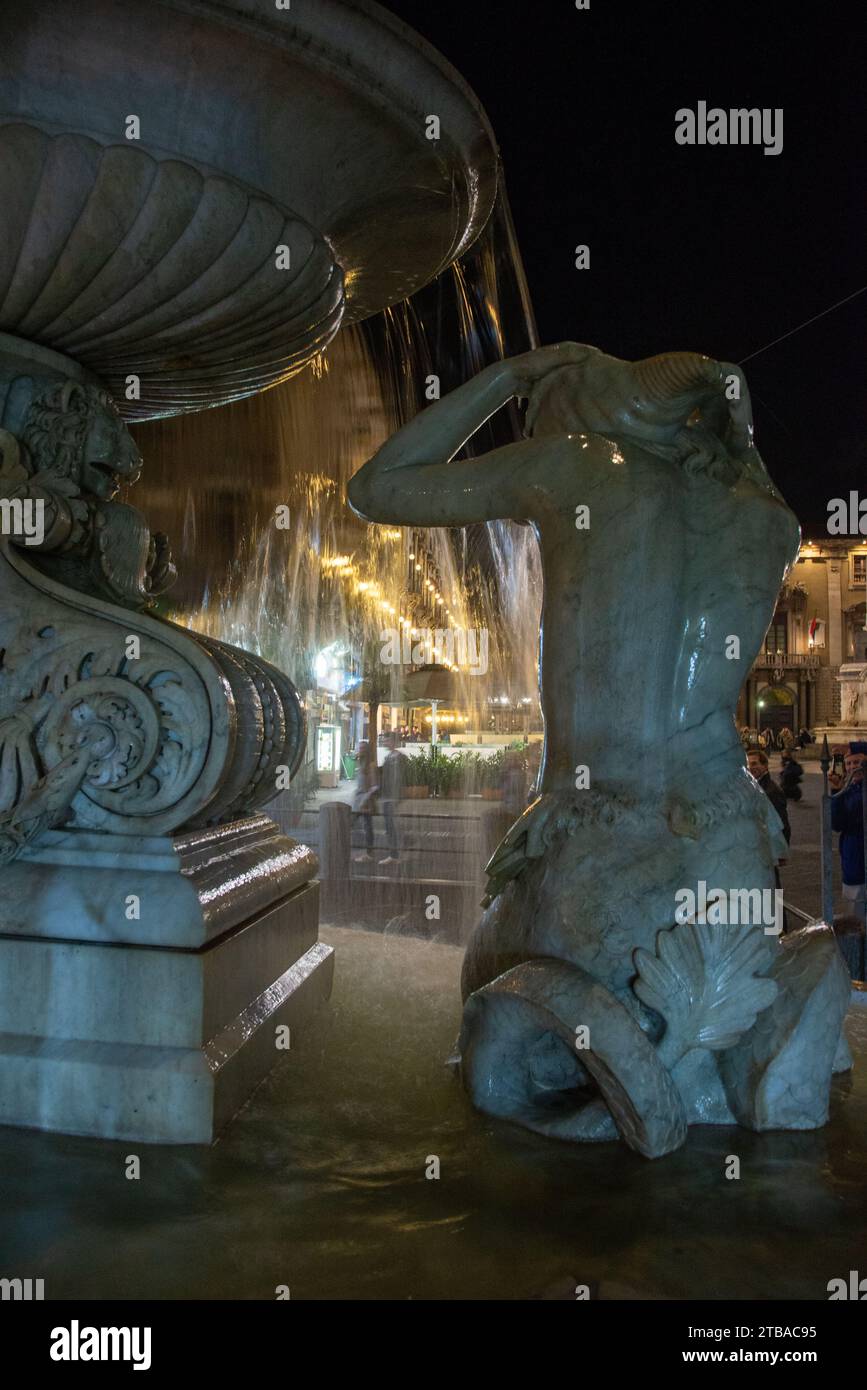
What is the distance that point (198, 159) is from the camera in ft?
8.52

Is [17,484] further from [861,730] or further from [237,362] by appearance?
[861,730]

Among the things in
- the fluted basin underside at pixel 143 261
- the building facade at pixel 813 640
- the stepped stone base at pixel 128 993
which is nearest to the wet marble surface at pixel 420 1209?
the stepped stone base at pixel 128 993

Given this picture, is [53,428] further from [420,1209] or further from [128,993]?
[420,1209]

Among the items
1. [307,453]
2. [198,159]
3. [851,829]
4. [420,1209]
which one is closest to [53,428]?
[198,159]

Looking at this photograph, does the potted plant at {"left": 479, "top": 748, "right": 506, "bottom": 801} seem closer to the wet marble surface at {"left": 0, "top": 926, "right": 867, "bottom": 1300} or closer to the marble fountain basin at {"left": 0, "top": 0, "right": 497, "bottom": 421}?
the marble fountain basin at {"left": 0, "top": 0, "right": 497, "bottom": 421}

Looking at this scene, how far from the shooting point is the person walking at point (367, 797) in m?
10.3

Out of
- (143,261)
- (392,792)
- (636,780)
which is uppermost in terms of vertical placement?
(143,261)

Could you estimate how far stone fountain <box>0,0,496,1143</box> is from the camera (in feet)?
7.85

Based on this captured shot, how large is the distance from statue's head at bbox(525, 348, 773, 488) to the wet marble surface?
1720 millimetres

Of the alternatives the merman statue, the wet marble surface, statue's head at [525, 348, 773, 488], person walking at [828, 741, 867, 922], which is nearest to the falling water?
statue's head at [525, 348, 773, 488]

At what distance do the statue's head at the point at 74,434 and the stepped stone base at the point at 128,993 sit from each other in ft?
3.84

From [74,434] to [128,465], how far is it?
0.23 m
